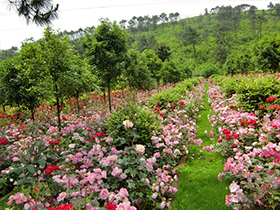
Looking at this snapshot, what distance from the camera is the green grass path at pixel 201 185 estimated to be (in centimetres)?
243

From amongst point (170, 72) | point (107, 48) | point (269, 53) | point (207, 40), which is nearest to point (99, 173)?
point (107, 48)

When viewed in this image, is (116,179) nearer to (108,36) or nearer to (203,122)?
(203,122)

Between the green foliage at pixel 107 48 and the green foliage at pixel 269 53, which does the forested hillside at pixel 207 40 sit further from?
the green foliage at pixel 107 48

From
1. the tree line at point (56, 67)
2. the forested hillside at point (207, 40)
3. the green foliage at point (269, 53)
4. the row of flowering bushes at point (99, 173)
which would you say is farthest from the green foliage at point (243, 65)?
the row of flowering bushes at point (99, 173)

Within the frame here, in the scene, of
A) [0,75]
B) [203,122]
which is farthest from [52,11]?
[203,122]

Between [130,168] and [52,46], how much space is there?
12.5ft

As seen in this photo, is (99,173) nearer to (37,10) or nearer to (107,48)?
(37,10)

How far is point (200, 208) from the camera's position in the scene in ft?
7.74

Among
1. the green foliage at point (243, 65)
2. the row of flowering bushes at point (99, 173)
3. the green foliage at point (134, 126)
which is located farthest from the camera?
the green foliage at point (243, 65)

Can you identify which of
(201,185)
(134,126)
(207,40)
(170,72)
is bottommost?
(201,185)

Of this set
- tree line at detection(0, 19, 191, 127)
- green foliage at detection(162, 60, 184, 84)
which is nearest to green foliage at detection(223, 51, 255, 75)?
green foliage at detection(162, 60, 184, 84)

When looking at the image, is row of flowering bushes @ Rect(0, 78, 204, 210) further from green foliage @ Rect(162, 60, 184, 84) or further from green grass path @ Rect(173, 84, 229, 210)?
green foliage @ Rect(162, 60, 184, 84)

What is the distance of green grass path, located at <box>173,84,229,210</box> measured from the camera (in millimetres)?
2432

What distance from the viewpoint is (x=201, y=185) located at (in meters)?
2.82
